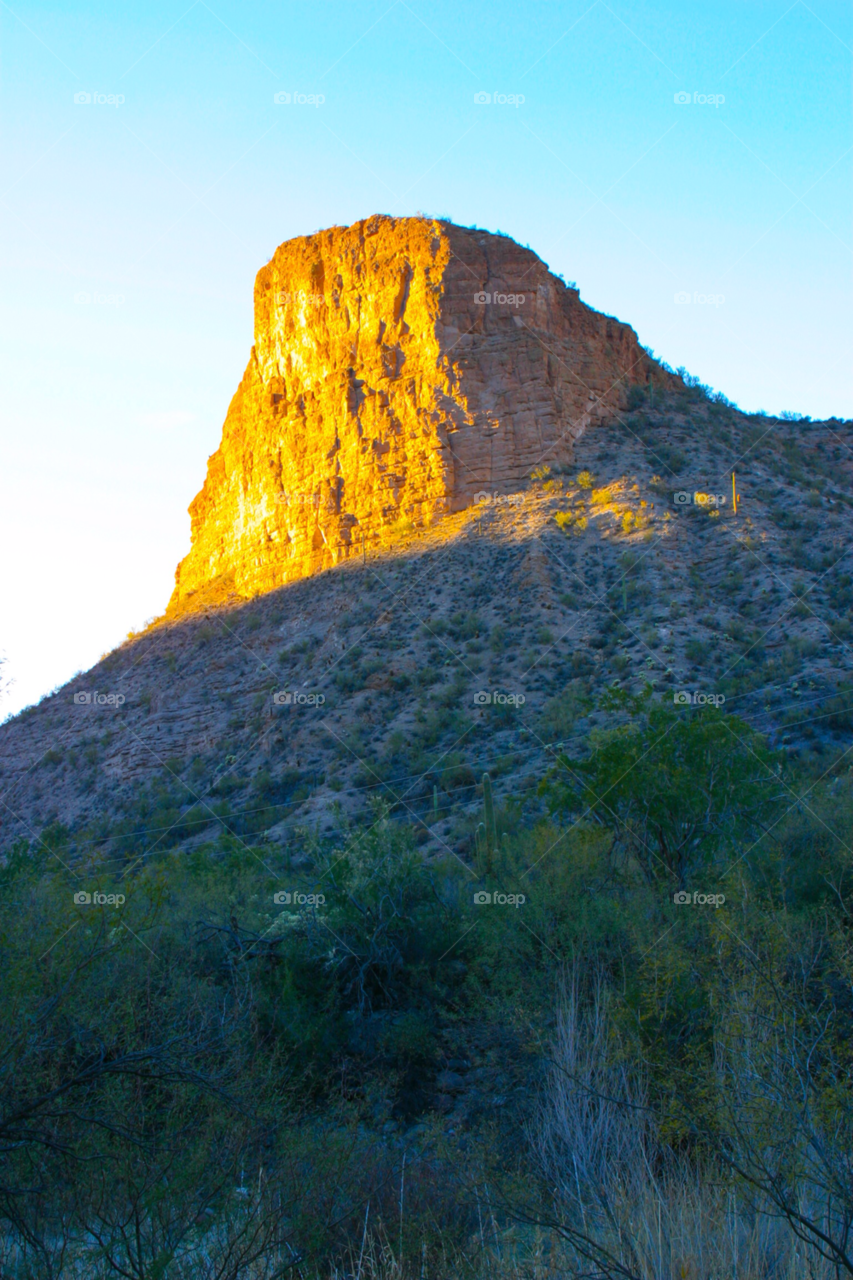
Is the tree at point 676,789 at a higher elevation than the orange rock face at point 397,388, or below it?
below

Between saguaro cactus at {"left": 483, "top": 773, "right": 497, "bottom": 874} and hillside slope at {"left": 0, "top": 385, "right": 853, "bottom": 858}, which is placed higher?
hillside slope at {"left": 0, "top": 385, "right": 853, "bottom": 858}

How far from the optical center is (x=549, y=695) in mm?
30797

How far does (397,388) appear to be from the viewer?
4578cm

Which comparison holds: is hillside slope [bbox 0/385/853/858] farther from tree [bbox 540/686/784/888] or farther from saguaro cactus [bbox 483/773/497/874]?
tree [bbox 540/686/784/888]

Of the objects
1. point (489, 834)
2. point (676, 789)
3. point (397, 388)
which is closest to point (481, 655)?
point (489, 834)

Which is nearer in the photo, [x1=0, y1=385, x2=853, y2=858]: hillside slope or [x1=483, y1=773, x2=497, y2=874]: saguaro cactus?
[x1=483, y1=773, x2=497, y2=874]: saguaro cactus

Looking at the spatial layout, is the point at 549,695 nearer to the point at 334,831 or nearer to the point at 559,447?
the point at 334,831

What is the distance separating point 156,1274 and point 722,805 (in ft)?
39.8

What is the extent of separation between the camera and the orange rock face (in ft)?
142

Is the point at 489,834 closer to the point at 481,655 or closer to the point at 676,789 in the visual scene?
the point at 676,789

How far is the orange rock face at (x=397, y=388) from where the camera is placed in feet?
142

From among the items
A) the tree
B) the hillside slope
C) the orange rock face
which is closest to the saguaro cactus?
the tree

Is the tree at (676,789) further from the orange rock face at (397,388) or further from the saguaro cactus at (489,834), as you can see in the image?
the orange rock face at (397,388)

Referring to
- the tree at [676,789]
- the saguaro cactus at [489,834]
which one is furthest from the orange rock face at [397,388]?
the tree at [676,789]
